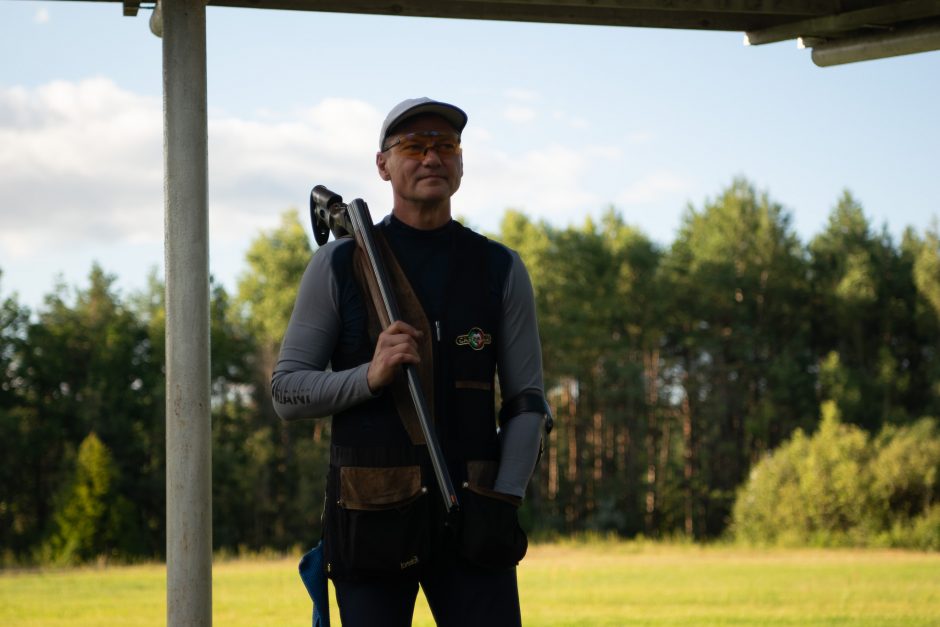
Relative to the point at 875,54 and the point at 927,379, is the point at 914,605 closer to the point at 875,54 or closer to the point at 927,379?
the point at 875,54

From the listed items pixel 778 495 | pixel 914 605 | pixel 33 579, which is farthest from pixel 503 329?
pixel 778 495

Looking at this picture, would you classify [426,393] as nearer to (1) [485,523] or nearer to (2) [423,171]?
(1) [485,523]

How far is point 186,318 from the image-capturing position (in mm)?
4375

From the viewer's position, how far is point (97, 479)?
36.9 meters

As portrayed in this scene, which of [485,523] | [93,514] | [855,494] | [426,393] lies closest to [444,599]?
[485,523]

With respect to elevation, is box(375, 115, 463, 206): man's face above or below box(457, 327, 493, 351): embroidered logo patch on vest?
above

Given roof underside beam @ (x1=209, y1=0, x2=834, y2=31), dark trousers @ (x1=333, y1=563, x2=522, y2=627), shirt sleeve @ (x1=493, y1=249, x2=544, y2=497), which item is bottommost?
dark trousers @ (x1=333, y1=563, x2=522, y2=627)

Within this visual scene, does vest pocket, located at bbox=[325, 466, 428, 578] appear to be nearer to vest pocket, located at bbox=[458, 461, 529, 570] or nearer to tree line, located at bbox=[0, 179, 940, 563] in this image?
vest pocket, located at bbox=[458, 461, 529, 570]

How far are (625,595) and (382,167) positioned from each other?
40.8 ft

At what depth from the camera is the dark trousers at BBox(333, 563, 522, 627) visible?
2.78 meters

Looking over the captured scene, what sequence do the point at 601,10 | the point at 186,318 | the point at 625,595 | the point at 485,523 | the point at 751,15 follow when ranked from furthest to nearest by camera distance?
the point at 625,595, the point at 751,15, the point at 601,10, the point at 186,318, the point at 485,523

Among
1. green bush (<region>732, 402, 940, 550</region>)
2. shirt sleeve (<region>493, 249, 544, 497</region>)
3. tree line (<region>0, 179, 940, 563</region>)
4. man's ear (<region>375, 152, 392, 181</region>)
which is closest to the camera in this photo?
shirt sleeve (<region>493, 249, 544, 497</region>)

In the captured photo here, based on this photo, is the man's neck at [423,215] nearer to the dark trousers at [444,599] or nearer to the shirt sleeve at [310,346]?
the shirt sleeve at [310,346]

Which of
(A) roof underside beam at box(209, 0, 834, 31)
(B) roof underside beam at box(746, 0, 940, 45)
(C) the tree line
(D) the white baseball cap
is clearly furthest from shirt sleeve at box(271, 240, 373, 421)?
(C) the tree line
